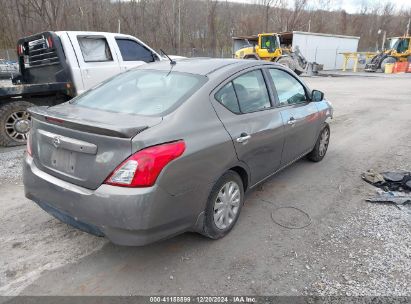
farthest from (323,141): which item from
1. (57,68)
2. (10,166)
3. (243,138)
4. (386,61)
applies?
(386,61)

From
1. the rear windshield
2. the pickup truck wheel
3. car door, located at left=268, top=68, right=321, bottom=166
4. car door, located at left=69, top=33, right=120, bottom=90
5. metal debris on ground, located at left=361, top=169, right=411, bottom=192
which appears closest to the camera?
the rear windshield

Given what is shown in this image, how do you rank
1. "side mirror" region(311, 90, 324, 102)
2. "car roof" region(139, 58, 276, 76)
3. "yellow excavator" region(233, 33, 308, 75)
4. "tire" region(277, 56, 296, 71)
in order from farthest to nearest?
"yellow excavator" region(233, 33, 308, 75), "tire" region(277, 56, 296, 71), "side mirror" region(311, 90, 324, 102), "car roof" region(139, 58, 276, 76)

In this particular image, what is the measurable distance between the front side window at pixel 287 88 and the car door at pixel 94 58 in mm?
4127

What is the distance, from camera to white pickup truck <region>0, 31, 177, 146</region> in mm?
6215

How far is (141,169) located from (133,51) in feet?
19.4

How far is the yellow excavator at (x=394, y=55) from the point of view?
1165 inches

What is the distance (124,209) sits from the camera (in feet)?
7.82

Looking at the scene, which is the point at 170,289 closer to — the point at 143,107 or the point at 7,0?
the point at 143,107

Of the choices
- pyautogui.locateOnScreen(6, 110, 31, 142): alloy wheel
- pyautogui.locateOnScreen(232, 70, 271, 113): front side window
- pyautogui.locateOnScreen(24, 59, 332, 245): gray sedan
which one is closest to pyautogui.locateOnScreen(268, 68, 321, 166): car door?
pyautogui.locateOnScreen(24, 59, 332, 245): gray sedan

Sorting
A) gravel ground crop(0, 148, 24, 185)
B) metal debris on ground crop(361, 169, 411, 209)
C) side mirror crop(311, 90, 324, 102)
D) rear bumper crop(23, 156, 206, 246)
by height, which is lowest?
gravel ground crop(0, 148, 24, 185)

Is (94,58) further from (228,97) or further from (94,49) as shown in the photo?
(228,97)

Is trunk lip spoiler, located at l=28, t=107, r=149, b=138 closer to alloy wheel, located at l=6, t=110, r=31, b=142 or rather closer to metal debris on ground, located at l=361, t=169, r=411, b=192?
metal debris on ground, located at l=361, t=169, r=411, b=192

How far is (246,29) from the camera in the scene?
52.7 m

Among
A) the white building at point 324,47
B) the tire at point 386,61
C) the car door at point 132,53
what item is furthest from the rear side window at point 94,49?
the tire at point 386,61
